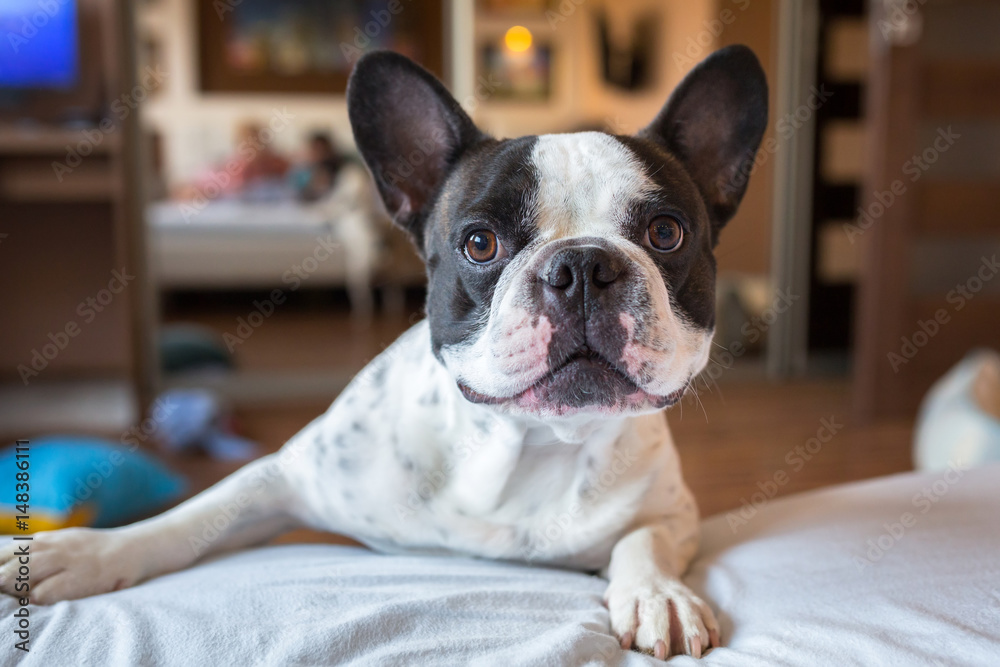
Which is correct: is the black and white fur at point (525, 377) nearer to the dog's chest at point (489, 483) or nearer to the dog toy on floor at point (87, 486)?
the dog's chest at point (489, 483)

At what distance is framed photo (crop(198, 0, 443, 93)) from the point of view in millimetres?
5863

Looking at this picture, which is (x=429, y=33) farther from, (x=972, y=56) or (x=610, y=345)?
(x=610, y=345)

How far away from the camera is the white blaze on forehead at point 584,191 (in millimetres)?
1519

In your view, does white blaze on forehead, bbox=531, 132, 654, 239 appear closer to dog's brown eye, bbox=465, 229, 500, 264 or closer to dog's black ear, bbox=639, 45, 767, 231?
dog's brown eye, bbox=465, 229, 500, 264

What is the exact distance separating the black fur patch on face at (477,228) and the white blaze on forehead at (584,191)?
0.02 m

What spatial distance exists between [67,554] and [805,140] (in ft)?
16.9

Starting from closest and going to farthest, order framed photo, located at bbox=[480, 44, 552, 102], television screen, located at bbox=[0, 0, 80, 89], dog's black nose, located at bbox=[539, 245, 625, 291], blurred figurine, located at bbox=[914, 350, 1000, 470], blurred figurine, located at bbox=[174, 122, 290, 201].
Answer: dog's black nose, located at bbox=[539, 245, 625, 291]
blurred figurine, located at bbox=[914, 350, 1000, 470]
television screen, located at bbox=[0, 0, 80, 89]
framed photo, located at bbox=[480, 44, 552, 102]
blurred figurine, located at bbox=[174, 122, 290, 201]

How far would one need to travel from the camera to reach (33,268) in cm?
497

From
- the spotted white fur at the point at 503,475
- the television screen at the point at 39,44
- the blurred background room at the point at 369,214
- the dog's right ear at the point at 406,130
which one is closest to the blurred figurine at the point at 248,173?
the blurred background room at the point at 369,214

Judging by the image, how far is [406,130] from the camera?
1838 mm

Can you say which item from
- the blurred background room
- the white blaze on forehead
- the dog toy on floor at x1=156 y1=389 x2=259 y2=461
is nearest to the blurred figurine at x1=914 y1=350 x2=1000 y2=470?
the blurred background room

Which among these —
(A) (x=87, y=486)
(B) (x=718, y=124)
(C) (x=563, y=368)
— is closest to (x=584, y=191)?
(C) (x=563, y=368)

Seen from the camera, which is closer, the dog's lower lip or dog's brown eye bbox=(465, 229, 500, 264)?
the dog's lower lip

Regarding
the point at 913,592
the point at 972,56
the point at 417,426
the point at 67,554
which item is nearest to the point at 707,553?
the point at 913,592
